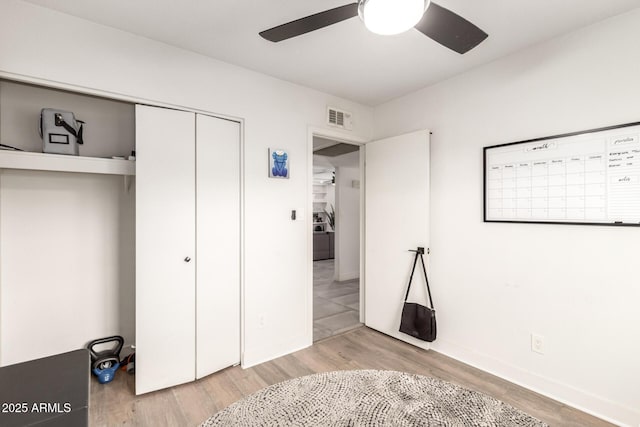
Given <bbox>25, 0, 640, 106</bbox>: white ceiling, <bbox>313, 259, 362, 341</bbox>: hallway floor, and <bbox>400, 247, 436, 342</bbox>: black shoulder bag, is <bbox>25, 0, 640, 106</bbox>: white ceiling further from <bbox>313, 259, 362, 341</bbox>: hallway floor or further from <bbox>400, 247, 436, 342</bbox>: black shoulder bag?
<bbox>313, 259, 362, 341</bbox>: hallway floor

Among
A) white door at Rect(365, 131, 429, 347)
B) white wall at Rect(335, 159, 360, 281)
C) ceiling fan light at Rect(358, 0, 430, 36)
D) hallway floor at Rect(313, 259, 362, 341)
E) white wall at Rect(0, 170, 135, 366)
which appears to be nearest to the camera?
ceiling fan light at Rect(358, 0, 430, 36)

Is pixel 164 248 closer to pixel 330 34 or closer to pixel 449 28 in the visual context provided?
pixel 330 34

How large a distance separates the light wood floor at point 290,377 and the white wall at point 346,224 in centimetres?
268

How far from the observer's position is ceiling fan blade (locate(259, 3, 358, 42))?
1.31m

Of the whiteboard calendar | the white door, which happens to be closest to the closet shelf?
the white door

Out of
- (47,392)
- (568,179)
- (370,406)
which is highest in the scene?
(568,179)

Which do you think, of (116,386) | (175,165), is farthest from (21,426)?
(116,386)

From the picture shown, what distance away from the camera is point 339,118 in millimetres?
3107

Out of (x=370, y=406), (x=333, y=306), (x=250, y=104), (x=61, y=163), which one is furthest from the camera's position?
(x=333, y=306)

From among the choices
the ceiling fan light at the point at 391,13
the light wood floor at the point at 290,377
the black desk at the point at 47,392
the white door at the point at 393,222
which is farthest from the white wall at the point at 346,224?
the black desk at the point at 47,392

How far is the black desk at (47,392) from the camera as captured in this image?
60cm

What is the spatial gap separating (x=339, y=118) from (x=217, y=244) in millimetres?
1781

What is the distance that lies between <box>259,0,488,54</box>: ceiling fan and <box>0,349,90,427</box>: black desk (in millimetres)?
1515

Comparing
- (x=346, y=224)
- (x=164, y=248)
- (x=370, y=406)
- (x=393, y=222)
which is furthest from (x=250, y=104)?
(x=346, y=224)
